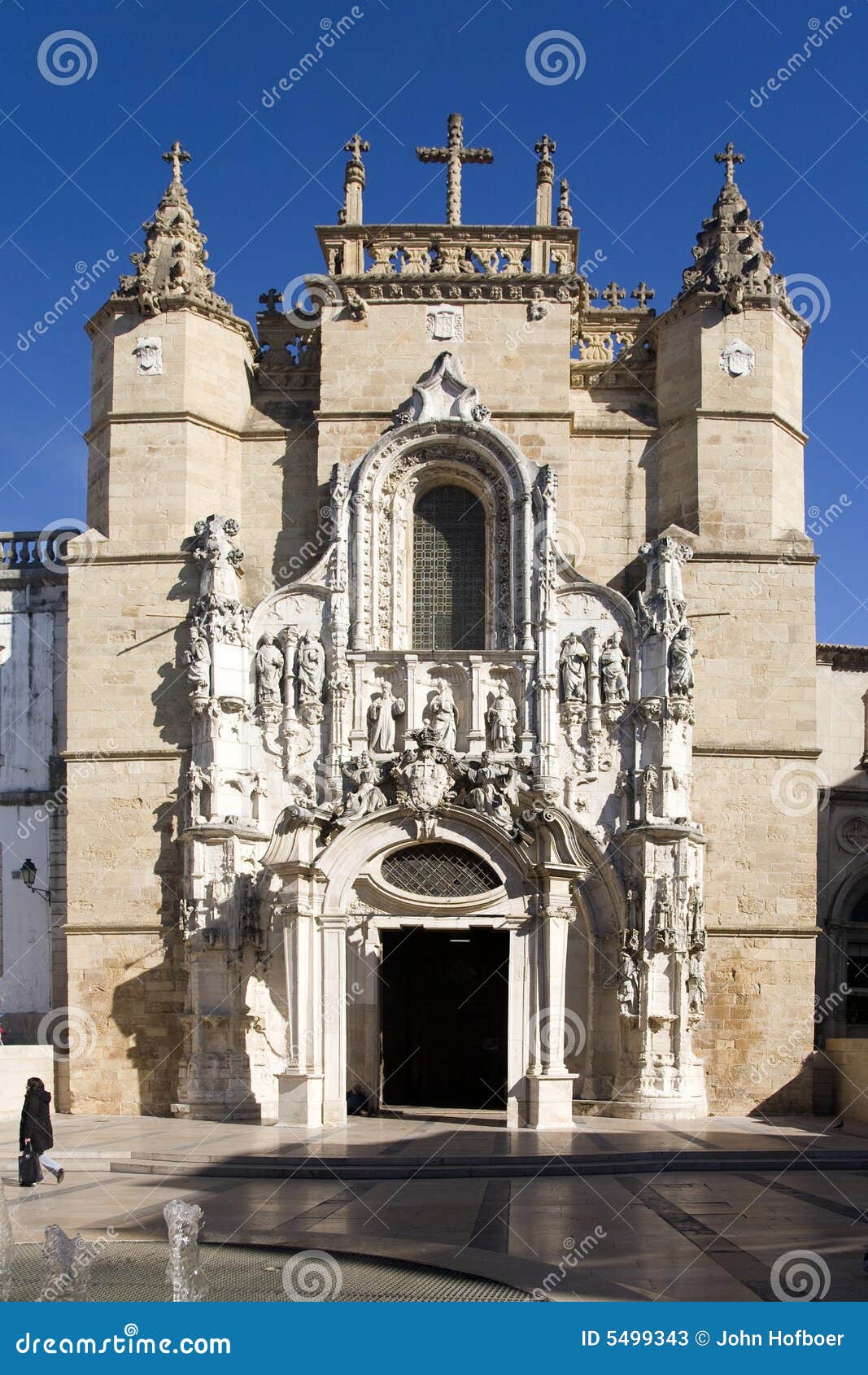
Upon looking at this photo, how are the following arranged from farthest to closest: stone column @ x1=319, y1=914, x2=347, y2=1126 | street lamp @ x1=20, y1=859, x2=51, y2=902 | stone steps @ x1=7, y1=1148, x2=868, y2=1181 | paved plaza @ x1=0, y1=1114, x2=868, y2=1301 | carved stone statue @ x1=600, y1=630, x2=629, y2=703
A: street lamp @ x1=20, y1=859, x2=51, y2=902 < carved stone statue @ x1=600, y1=630, x2=629, y2=703 < stone column @ x1=319, y1=914, x2=347, y2=1126 < stone steps @ x1=7, y1=1148, x2=868, y2=1181 < paved plaza @ x1=0, y1=1114, x2=868, y2=1301

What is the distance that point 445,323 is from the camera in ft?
84.9

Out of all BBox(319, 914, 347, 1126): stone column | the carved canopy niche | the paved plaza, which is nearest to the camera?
the paved plaza

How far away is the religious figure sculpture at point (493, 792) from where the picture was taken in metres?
22.6

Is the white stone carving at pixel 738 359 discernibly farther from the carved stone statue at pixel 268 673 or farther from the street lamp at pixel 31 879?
the street lamp at pixel 31 879

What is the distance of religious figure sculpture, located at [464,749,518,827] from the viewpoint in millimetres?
22594

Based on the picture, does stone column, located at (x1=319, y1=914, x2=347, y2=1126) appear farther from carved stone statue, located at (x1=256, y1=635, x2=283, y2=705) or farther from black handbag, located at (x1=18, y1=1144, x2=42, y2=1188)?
black handbag, located at (x1=18, y1=1144, x2=42, y2=1188)

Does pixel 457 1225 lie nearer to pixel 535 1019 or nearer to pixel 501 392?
pixel 535 1019

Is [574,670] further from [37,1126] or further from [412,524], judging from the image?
[37,1126]

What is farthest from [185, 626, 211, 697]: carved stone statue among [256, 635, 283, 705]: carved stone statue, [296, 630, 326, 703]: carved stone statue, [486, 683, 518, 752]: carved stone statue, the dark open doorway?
the dark open doorway

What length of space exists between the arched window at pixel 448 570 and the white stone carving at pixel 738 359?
445 centimetres

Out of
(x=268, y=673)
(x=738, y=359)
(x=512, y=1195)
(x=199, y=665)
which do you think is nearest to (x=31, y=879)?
(x=199, y=665)

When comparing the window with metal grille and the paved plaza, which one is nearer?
the paved plaza

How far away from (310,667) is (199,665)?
1.67 metres

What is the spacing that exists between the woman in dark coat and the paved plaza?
9.7 inches
